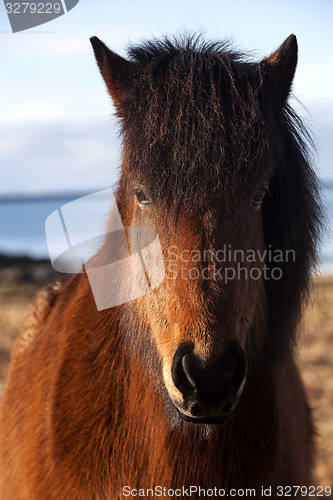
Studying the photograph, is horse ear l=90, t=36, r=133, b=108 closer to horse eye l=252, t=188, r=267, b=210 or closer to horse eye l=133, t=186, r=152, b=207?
horse eye l=133, t=186, r=152, b=207

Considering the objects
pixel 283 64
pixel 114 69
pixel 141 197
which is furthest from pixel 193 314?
pixel 283 64

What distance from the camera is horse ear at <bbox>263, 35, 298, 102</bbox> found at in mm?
2229

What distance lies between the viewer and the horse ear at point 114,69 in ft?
7.05

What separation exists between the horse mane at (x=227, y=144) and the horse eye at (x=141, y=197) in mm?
60

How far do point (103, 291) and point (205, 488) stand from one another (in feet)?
3.25

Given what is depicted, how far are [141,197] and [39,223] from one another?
5.19 ft

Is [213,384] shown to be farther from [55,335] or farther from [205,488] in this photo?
[55,335]

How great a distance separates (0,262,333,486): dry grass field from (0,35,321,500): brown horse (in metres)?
0.62

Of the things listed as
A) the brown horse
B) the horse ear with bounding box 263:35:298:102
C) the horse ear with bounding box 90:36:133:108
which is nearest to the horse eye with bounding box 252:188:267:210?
the brown horse

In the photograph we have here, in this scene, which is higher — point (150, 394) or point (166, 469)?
point (150, 394)

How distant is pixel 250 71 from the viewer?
2.15m

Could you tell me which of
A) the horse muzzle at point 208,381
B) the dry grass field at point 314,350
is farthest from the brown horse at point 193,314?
the dry grass field at point 314,350

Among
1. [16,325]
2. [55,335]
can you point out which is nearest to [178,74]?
[55,335]

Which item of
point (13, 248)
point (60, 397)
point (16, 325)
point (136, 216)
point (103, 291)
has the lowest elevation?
point (13, 248)
